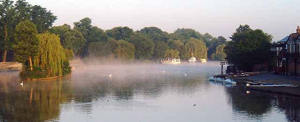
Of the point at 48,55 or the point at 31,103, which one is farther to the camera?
the point at 48,55

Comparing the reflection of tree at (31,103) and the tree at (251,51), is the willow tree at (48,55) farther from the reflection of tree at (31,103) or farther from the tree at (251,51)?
the tree at (251,51)

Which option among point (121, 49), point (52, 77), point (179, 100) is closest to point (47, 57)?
point (52, 77)

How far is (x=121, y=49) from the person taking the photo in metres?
183

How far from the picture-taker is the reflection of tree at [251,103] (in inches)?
1592

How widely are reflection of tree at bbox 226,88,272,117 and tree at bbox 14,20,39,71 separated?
144 ft

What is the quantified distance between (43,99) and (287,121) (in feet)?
93.0

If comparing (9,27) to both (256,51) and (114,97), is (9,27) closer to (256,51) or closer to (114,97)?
(256,51)

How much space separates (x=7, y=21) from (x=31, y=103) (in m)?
85.1

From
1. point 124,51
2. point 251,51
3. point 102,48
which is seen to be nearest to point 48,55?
point 251,51

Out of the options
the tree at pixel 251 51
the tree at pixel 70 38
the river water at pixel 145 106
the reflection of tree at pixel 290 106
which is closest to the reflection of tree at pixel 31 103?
the river water at pixel 145 106

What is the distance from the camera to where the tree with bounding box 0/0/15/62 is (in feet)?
404

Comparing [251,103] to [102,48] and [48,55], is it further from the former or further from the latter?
[102,48]

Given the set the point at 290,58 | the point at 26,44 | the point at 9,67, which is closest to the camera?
the point at 290,58

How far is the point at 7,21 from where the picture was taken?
125250mm
